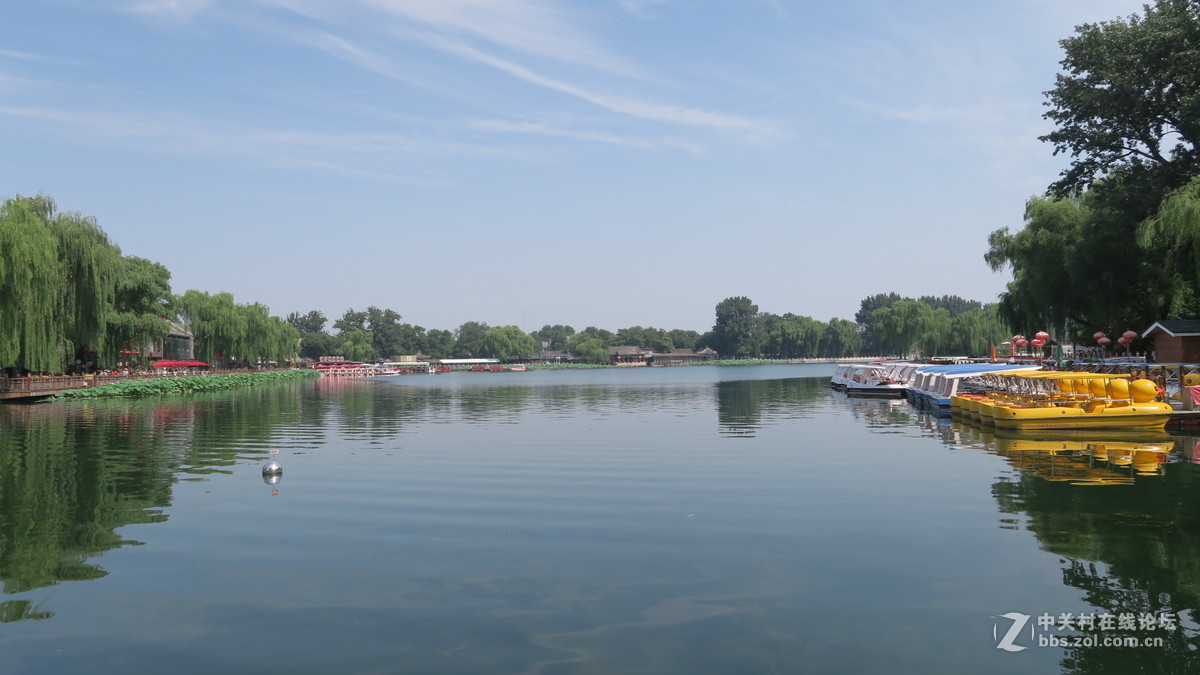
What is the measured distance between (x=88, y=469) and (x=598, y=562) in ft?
56.1

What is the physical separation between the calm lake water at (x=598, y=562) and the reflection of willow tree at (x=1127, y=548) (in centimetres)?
5

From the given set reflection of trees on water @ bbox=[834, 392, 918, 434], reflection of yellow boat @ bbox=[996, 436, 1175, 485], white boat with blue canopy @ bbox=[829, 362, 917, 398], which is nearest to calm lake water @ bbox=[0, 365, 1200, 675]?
reflection of yellow boat @ bbox=[996, 436, 1175, 485]

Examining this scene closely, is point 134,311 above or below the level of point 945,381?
above

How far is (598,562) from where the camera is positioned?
12.4 metres

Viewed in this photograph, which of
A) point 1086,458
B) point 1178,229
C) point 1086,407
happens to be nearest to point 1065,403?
point 1086,407

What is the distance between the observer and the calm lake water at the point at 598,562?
8812 millimetres

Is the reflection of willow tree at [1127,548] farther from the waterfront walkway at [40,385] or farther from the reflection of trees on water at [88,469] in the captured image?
the waterfront walkway at [40,385]

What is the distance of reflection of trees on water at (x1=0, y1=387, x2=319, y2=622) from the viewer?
43.0 feet

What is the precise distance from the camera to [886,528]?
1454 centimetres

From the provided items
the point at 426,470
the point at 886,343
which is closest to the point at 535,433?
the point at 426,470

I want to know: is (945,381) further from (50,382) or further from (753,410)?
(50,382)

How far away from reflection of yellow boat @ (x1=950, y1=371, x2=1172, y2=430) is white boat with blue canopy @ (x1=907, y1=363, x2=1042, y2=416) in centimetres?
860

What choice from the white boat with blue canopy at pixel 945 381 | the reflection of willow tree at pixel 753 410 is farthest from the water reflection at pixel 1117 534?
the white boat with blue canopy at pixel 945 381

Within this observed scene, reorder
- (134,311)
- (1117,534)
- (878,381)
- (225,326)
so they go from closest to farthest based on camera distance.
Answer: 1. (1117,534)
2. (878,381)
3. (134,311)
4. (225,326)
